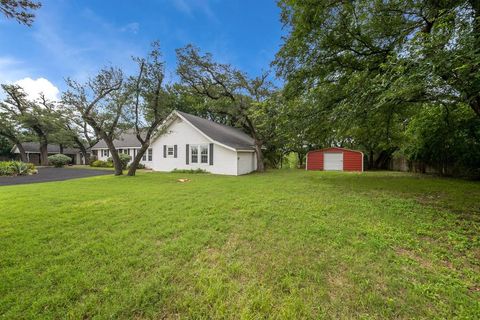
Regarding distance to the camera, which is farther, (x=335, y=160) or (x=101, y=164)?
(x=101, y=164)

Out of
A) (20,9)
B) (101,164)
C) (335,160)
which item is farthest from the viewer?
(101,164)

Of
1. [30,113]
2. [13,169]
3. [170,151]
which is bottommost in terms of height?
[13,169]

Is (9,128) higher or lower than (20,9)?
higher

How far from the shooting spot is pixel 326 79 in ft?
27.4

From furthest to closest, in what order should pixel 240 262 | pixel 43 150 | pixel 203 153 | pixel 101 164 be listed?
pixel 43 150
pixel 101 164
pixel 203 153
pixel 240 262

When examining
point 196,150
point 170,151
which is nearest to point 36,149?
point 170,151

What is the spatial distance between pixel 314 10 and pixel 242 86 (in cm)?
848

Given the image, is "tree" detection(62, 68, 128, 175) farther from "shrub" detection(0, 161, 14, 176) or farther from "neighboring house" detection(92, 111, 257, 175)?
"shrub" detection(0, 161, 14, 176)

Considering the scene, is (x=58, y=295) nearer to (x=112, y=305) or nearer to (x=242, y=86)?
(x=112, y=305)

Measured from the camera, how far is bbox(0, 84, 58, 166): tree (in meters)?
24.8

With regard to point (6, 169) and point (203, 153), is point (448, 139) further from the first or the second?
point (6, 169)

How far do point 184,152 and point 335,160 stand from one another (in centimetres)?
1422

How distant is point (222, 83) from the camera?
1433 cm

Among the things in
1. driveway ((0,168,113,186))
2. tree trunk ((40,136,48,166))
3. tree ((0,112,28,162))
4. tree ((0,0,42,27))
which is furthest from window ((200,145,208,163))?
Answer: tree ((0,112,28,162))
